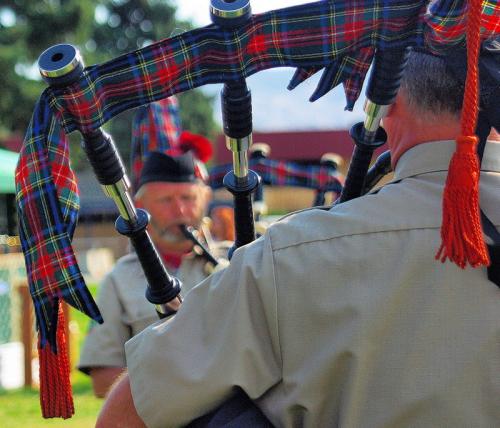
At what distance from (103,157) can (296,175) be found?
124 centimetres

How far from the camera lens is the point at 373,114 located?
1.78 m

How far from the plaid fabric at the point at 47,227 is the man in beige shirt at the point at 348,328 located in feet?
0.66

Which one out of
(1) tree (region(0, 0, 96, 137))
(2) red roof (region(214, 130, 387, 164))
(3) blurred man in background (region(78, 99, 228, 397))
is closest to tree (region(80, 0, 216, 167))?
(2) red roof (region(214, 130, 387, 164))

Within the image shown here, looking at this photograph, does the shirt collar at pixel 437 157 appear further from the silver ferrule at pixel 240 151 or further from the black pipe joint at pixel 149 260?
the black pipe joint at pixel 149 260

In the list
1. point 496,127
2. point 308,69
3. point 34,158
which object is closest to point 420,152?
point 496,127

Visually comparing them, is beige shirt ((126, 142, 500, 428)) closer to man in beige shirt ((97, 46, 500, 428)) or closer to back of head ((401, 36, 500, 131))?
man in beige shirt ((97, 46, 500, 428))

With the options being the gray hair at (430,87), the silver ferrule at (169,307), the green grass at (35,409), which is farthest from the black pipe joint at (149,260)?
the green grass at (35,409)

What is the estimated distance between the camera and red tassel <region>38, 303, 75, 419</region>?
173cm

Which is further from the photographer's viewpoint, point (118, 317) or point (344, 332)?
point (118, 317)

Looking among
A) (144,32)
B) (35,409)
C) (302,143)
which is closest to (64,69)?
(35,409)

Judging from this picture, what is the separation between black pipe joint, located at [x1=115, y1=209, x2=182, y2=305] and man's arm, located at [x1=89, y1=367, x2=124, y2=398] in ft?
4.27

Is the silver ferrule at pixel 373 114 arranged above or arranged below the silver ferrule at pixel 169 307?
above

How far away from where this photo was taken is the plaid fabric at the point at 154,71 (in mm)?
1674

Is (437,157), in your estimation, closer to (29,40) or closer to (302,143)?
(29,40)
